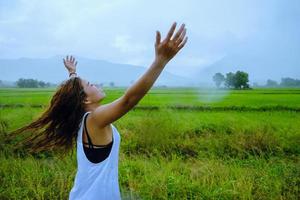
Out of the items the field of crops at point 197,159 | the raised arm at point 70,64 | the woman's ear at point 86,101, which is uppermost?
the raised arm at point 70,64

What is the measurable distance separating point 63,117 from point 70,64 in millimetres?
498

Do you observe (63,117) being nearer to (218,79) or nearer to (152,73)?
(152,73)

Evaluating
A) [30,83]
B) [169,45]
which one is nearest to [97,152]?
[169,45]

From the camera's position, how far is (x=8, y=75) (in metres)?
56.6

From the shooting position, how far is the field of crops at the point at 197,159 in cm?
389

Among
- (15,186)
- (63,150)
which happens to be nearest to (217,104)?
(15,186)

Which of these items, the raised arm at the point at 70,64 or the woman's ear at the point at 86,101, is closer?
the woman's ear at the point at 86,101

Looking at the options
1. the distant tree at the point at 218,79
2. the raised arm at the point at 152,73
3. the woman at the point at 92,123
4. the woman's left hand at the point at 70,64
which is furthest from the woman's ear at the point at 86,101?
the distant tree at the point at 218,79

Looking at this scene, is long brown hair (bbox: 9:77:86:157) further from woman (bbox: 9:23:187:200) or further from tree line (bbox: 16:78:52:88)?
tree line (bbox: 16:78:52:88)

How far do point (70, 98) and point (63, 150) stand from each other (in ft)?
1.21

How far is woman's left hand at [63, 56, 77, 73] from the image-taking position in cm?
206

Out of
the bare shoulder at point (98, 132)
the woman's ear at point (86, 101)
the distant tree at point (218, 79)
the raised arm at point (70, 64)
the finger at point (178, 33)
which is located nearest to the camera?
the finger at point (178, 33)

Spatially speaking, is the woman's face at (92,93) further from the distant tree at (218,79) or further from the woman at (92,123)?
the distant tree at (218,79)

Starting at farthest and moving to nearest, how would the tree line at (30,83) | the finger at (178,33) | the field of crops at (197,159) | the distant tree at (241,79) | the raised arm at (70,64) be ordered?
1. the tree line at (30,83)
2. the distant tree at (241,79)
3. the field of crops at (197,159)
4. the raised arm at (70,64)
5. the finger at (178,33)
